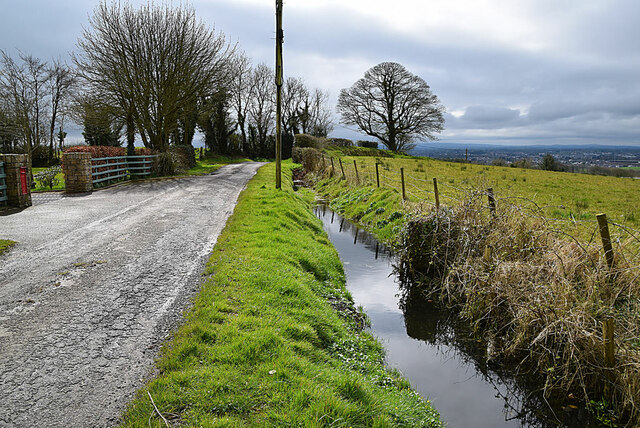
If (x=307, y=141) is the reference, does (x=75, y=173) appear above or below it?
below

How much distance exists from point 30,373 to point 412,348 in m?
4.68

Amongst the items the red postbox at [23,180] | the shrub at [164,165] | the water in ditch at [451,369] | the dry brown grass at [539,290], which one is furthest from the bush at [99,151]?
the dry brown grass at [539,290]

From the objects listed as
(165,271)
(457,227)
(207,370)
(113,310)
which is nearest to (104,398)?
(207,370)

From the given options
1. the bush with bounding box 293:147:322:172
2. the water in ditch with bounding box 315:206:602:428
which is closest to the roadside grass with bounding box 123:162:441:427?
the water in ditch with bounding box 315:206:602:428

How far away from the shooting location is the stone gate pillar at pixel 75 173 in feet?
52.2

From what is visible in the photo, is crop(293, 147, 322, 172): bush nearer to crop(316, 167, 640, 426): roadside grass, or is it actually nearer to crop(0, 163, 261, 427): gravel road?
crop(0, 163, 261, 427): gravel road

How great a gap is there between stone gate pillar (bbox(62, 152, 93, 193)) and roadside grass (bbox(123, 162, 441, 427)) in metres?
11.5

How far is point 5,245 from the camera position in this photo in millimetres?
7637

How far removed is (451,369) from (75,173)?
1588 centimetres

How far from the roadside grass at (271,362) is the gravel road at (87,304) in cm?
31

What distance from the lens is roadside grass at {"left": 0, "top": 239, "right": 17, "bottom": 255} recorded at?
7385 mm

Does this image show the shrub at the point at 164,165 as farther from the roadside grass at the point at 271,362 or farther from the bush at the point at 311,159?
the roadside grass at the point at 271,362

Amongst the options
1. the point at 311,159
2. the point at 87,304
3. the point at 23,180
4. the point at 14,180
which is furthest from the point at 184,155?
the point at 87,304

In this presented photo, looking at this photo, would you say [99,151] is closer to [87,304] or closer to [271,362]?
[87,304]
